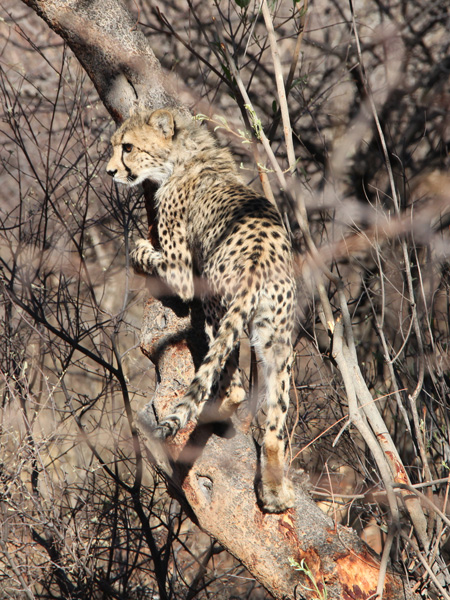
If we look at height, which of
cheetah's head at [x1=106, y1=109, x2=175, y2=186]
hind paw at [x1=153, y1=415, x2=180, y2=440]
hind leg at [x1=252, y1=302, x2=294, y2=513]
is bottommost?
hind paw at [x1=153, y1=415, x2=180, y2=440]

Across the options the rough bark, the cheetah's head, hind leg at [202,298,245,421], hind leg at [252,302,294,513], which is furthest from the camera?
the cheetah's head

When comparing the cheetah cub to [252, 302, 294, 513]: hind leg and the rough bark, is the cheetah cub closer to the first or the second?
[252, 302, 294, 513]: hind leg

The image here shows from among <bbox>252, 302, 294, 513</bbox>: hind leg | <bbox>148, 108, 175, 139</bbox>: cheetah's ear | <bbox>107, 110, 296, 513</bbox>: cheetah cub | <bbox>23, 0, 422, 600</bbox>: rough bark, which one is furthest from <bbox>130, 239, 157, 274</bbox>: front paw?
<bbox>252, 302, 294, 513</bbox>: hind leg

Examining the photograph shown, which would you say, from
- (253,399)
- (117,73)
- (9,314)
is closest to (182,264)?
(253,399)

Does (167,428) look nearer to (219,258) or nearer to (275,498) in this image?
(275,498)

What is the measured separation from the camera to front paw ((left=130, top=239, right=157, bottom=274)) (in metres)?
3.98

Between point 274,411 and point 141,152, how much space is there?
80.1 inches

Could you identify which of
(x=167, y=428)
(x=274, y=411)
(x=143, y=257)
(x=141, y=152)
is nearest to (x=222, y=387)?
(x=274, y=411)

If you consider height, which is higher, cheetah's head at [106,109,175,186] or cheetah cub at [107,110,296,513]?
cheetah's head at [106,109,175,186]

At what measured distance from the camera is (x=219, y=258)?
3213mm

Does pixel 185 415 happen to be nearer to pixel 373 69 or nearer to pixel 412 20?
pixel 373 69

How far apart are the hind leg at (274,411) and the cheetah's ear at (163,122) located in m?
1.57

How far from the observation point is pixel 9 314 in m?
5.41

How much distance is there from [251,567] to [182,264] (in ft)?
5.96
